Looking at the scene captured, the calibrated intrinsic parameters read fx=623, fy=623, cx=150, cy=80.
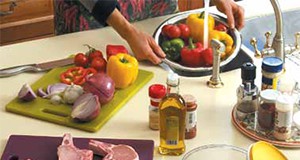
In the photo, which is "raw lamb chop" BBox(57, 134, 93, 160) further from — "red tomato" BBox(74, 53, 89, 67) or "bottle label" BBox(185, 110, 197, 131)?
"red tomato" BBox(74, 53, 89, 67)

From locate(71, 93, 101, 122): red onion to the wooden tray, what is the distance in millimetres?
325

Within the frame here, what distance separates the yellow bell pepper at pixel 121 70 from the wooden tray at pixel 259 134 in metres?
0.29

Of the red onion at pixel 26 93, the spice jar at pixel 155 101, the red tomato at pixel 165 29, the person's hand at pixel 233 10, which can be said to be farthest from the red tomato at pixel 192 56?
the red onion at pixel 26 93

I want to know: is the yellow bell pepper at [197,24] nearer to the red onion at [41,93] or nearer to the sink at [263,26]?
the sink at [263,26]

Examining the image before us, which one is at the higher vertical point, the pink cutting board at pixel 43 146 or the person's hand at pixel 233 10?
the person's hand at pixel 233 10

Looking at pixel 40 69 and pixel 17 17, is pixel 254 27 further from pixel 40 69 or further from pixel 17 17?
pixel 17 17

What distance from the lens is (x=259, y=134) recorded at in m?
1.41

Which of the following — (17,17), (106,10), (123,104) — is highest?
(106,10)

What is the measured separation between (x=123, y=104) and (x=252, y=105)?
319 millimetres

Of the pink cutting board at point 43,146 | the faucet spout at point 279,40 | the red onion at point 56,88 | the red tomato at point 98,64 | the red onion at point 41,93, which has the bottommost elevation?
the pink cutting board at point 43,146

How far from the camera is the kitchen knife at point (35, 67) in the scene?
65.8 inches

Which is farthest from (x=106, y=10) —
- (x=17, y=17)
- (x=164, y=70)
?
(x=17, y=17)

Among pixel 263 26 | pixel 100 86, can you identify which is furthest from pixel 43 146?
pixel 263 26

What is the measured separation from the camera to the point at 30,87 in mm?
1574
